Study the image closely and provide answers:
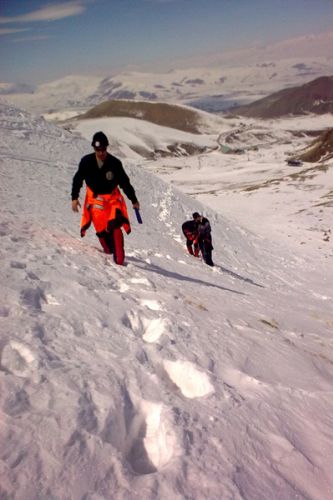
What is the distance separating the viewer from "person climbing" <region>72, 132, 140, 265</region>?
7.57 m

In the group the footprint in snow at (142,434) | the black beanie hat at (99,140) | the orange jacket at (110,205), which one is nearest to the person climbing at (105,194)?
the orange jacket at (110,205)

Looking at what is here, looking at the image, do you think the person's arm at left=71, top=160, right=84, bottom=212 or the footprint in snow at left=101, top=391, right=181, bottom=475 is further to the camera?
the person's arm at left=71, top=160, right=84, bottom=212

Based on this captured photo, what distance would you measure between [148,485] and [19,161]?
1427 cm

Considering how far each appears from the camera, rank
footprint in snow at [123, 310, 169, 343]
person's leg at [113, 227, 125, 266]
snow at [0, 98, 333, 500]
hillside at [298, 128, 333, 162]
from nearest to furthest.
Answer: snow at [0, 98, 333, 500] < footprint in snow at [123, 310, 169, 343] < person's leg at [113, 227, 125, 266] < hillside at [298, 128, 333, 162]

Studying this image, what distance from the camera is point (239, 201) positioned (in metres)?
45.7

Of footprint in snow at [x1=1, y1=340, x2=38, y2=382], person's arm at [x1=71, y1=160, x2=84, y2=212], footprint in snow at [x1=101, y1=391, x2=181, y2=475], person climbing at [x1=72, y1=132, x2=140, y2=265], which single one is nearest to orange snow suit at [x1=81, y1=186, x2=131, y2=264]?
person climbing at [x1=72, y1=132, x2=140, y2=265]

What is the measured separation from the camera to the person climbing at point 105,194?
7.57 meters

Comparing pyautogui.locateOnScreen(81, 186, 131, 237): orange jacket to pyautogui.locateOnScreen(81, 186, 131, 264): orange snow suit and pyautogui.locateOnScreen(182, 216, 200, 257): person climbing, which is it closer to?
pyautogui.locateOnScreen(81, 186, 131, 264): orange snow suit

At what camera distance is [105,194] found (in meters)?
7.79

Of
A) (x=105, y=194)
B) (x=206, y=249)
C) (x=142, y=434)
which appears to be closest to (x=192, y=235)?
(x=206, y=249)

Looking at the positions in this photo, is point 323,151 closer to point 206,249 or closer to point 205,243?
point 205,243

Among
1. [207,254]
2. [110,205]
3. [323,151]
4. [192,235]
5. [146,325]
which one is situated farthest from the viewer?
[323,151]

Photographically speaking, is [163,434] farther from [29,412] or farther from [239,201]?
[239,201]

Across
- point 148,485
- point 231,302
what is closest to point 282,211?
point 231,302
